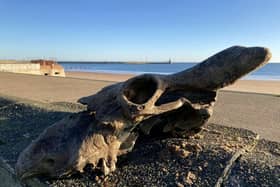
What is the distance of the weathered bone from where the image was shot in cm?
193

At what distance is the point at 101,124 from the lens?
6.56 ft

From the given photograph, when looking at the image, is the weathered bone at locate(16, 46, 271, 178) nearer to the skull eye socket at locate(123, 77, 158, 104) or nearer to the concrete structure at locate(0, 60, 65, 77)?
the skull eye socket at locate(123, 77, 158, 104)

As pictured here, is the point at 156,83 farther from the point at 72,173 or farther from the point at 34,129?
the point at 34,129

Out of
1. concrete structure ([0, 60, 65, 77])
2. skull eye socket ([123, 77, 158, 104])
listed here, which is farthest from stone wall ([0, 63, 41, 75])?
skull eye socket ([123, 77, 158, 104])

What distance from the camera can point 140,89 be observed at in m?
2.08

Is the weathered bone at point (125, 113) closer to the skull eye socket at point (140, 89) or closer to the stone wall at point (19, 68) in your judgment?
the skull eye socket at point (140, 89)

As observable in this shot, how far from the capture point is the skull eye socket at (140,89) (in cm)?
200

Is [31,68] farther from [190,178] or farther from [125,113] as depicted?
[190,178]

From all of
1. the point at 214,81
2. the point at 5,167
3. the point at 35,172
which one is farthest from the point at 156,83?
the point at 5,167

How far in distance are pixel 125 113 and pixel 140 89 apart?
28 centimetres

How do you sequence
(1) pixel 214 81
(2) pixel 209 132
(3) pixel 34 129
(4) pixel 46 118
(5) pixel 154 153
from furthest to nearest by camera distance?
(4) pixel 46 118, (3) pixel 34 129, (2) pixel 209 132, (5) pixel 154 153, (1) pixel 214 81

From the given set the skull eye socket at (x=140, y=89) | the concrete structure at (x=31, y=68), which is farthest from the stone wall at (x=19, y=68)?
the skull eye socket at (x=140, y=89)

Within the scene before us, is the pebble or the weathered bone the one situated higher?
the weathered bone

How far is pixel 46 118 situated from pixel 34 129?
0.44m
